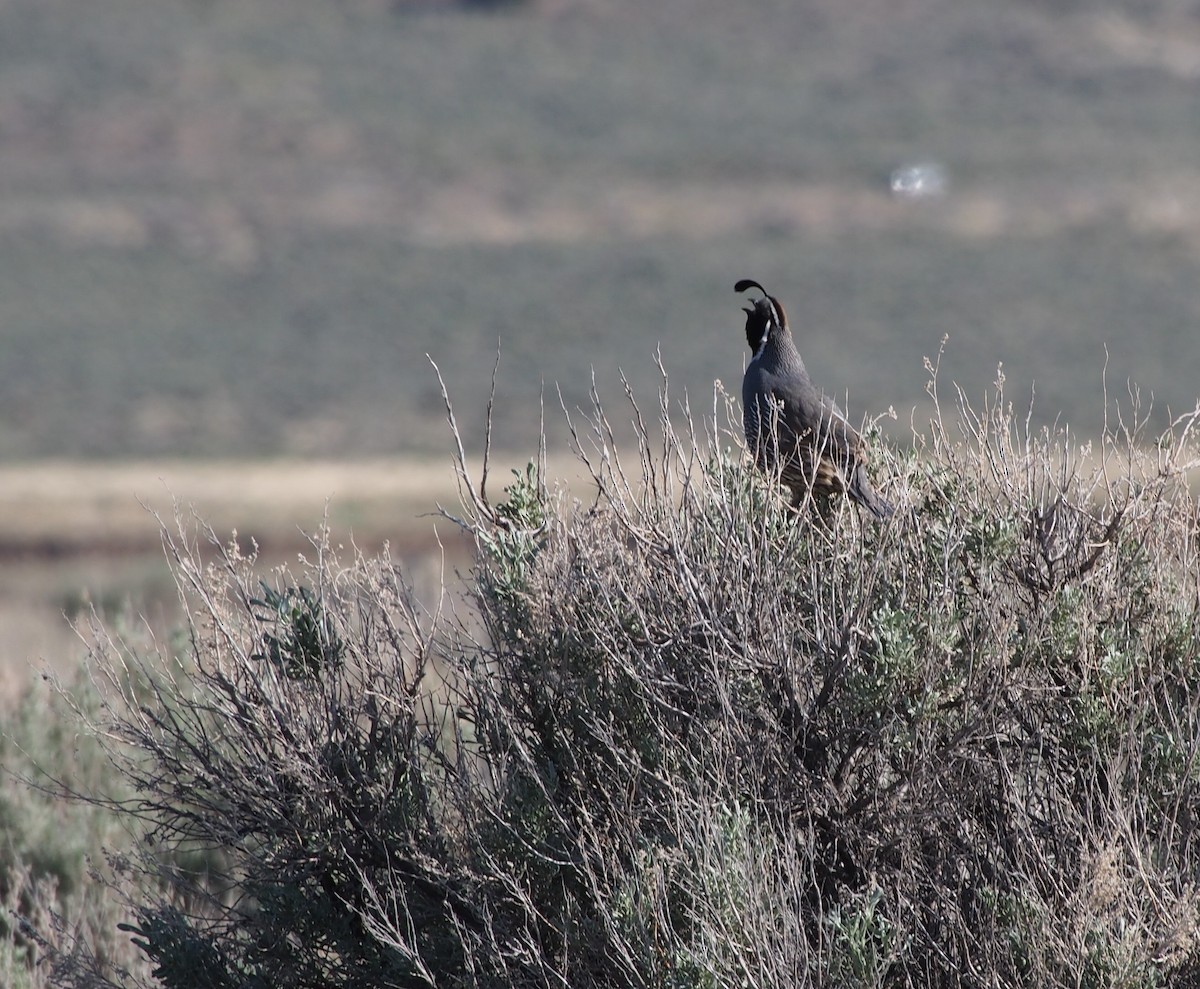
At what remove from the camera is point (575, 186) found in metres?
51.5

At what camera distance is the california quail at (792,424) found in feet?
15.6

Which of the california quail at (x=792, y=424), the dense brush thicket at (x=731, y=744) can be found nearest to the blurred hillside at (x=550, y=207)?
the california quail at (x=792, y=424)

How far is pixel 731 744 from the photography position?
3990 millimetres

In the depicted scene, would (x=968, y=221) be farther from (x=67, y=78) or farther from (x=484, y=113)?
(x=67, y=78)

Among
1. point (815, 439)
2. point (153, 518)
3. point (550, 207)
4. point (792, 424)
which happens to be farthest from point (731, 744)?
point (550, 207)

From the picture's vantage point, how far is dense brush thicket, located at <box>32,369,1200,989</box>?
150 inches

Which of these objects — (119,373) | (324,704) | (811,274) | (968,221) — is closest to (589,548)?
(324,704)

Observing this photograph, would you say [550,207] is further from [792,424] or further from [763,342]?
[792,424]

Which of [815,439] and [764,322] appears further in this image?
[764,322]

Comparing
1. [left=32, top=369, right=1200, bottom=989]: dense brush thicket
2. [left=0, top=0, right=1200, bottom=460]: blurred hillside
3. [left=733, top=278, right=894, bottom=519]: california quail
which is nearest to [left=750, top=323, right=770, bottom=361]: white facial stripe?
[left=733, top=278, right=894, bottom=519]: california quail

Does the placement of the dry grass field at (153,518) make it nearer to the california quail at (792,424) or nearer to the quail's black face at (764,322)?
the quail's black face at (764,322)

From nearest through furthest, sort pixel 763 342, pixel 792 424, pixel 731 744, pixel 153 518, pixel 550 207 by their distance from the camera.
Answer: pixel 731 744
pixel 792 424
pixel 763 342
pixel 153 518
pixel 550 207

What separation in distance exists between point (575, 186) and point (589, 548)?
4810 centimetres

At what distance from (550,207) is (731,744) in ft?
155
